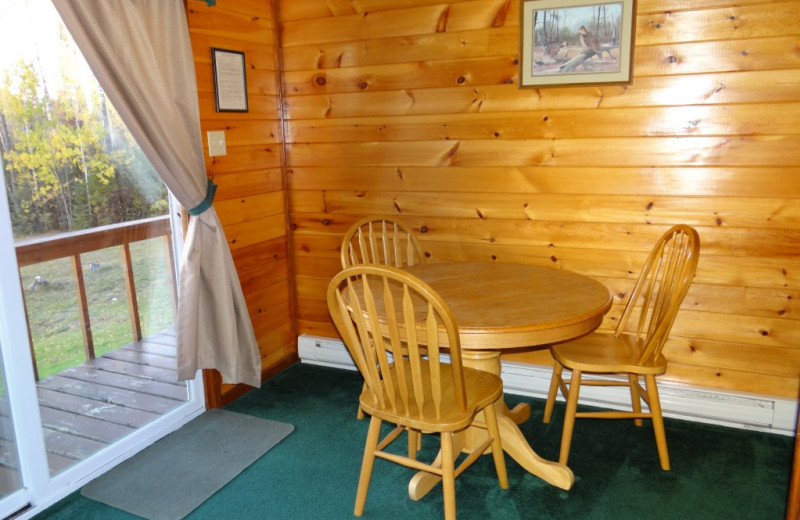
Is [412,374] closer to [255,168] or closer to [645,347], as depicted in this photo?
[645,347]

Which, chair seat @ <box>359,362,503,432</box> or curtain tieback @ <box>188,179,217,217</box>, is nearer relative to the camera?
chair seat @ <box>359,362,503,432</box>

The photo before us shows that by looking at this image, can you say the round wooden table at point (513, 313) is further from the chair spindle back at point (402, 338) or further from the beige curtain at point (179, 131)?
the beige curtain at point (179, 131)

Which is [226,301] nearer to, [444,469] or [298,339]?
[298,339]

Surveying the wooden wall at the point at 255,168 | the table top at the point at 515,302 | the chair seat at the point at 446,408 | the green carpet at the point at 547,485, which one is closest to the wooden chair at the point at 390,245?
the table top at the point at 515,302

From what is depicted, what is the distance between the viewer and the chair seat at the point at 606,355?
229 cm

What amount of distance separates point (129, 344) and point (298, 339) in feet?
3.63

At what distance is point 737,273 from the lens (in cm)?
264

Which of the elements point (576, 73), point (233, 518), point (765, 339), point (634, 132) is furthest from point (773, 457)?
point (233, 518)

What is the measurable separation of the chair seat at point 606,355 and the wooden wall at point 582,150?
0.38m

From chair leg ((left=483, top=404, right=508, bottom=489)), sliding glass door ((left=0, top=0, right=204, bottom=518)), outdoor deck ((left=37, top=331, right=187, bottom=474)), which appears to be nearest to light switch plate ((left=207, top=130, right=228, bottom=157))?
sliding glass door ((left=0, top=0, right=204, bottom=518))

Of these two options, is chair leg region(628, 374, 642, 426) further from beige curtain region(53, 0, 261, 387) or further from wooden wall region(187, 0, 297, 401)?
wooden wall region(187, 0, 297, 401)

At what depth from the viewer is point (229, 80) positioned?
2947 millimetres

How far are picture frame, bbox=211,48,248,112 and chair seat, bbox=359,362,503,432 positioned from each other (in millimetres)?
1604

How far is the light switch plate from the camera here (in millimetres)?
2846
